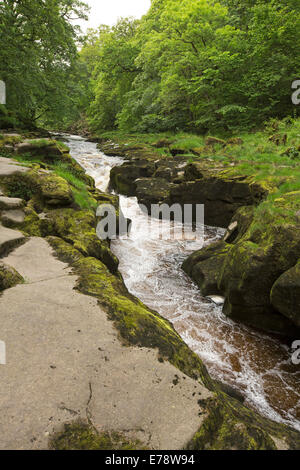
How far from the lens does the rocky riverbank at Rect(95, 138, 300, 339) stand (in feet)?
14.0

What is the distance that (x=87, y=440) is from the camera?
5.04ft

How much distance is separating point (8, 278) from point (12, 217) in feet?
7.41

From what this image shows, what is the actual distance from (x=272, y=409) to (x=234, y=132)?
17.5 m

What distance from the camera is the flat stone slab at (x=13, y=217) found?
4.72 metres

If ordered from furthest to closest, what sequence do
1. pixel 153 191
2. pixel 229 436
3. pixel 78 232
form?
pixel 153 191, pixel 78 232, pixel 229 436

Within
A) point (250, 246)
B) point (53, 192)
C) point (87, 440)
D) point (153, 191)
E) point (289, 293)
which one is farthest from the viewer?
point (153, 191)

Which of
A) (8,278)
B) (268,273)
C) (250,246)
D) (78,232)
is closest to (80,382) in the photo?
(8,278)

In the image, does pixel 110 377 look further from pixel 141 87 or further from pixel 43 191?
pixel 141 87

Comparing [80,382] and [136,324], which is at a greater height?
[136,324]

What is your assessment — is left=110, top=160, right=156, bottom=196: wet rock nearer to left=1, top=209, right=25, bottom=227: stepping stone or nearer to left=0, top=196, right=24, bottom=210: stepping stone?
left=0, top=196, right=24, bottom=210: stepping stone

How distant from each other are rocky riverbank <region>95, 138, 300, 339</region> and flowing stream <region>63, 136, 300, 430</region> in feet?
1.16

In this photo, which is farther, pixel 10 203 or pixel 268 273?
pixel 10 203

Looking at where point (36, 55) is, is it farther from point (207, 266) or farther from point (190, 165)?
point (207, 266)

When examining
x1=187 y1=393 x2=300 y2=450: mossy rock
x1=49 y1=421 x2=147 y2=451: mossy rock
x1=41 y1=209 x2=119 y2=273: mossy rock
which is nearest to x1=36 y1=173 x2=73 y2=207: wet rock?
x1=41 y1=209 x2=119 y2=273: mossy rock
